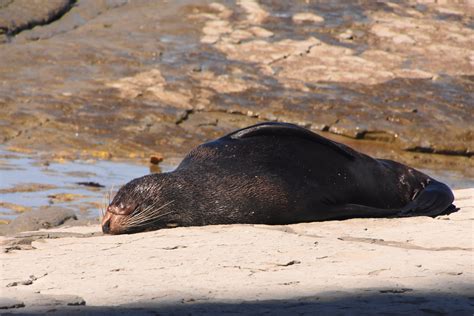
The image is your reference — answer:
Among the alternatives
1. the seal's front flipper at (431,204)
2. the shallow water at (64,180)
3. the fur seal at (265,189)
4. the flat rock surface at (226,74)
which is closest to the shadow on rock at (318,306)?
the fur seal at (265,189)

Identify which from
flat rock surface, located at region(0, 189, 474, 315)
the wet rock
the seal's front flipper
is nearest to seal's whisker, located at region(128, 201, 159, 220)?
flat rock surface, located at region(0, 189, 474, 315)

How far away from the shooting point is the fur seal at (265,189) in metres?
5.82

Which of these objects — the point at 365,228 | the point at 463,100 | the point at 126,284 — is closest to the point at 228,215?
the point at 365,228

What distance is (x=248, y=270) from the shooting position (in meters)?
4.23

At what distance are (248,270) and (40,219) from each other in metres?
2.83

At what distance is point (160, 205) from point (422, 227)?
56.2 inches

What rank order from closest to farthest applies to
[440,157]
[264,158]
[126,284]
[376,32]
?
1. [126,284]
2. [264,158]
3. [440,157]
4. [376,32]

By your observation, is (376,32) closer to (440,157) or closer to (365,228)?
(440,157)

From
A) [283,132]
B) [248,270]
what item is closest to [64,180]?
[283,132]

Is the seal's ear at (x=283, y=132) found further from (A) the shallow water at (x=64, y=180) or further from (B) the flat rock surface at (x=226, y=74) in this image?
(B) the flat rock surface at (x=226, y=74)

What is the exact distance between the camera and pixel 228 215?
5.82 meters

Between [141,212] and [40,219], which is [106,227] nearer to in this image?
[141,212]

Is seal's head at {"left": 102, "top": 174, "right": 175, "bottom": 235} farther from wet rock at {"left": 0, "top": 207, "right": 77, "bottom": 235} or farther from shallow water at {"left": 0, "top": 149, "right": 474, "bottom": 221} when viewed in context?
shallow water at {"left": 0, "top": 149, "right": 474, "bottom": 221}

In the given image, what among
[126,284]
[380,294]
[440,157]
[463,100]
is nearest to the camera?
[380,294]
